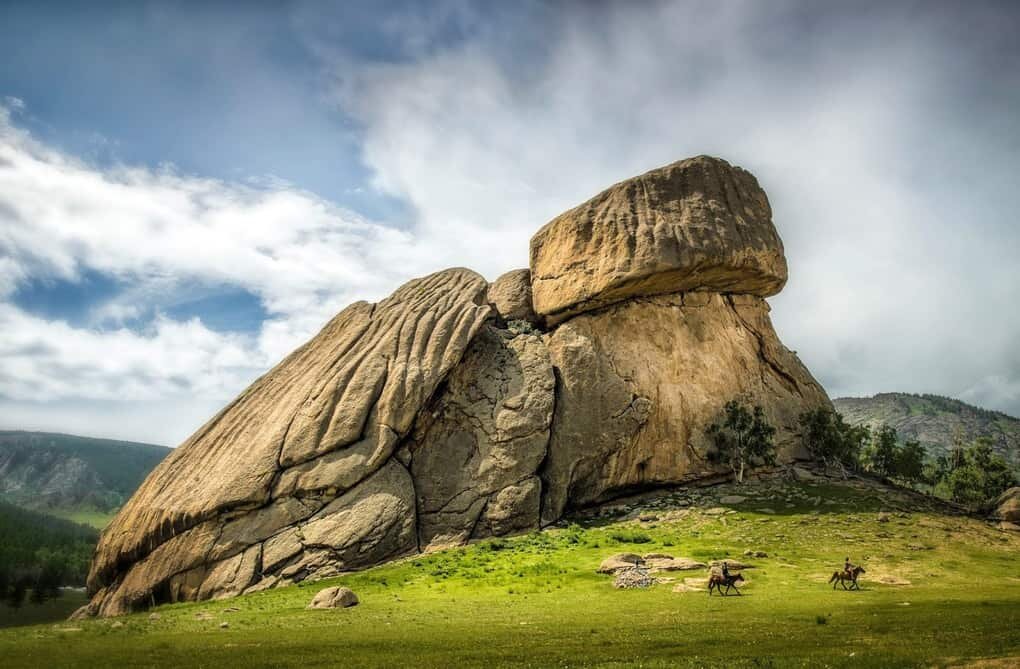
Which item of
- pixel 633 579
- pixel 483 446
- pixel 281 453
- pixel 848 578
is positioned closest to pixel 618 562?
pixel 633 579

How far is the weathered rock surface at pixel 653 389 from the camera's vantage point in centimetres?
5344

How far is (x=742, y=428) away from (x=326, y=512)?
36.5m

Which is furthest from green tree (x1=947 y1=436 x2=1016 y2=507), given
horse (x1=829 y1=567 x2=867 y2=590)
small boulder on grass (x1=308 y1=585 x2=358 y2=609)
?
small boulder on grass (x1=308 y1=585 x2=358 y2=609)

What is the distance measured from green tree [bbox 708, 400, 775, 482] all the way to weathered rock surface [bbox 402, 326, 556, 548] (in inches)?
638

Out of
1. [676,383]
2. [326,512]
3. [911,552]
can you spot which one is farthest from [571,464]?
[911,552]

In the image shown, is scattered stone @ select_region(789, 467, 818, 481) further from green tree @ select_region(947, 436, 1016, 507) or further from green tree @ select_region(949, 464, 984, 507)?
green tree @ select_region(947, 436, 1016, 507)

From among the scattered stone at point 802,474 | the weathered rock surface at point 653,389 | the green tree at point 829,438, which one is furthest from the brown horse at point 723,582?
the green tree at point 829,438

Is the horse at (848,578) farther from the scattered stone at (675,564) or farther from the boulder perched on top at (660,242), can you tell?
the boulder perched on top at (660,242)

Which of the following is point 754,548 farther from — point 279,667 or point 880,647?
point 279,667

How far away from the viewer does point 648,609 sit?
24.9m

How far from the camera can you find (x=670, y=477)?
55.4 m

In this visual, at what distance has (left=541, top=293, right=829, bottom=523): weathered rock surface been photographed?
5344 cm

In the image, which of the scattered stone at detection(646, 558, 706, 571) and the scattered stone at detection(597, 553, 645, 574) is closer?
the scattered stone at detection(646, 558, 706, 571)

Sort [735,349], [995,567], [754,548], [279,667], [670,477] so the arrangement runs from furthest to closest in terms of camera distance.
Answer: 1. [735,349]
2. [670,477]
3. [754,548]
4. [995,567]
5. [279,667]
